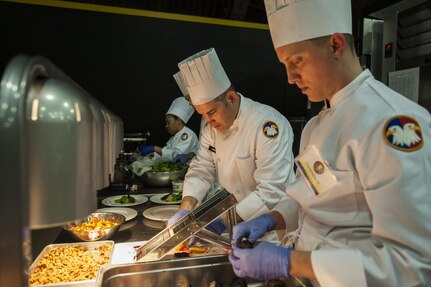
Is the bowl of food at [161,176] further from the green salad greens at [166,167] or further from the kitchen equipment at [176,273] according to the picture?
the kitchen equipment at [176,273]

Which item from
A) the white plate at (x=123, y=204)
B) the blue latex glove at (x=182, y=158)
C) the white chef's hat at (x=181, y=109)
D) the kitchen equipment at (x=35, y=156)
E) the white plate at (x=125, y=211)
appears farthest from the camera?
the white chef's hat at (x=181, y=109)

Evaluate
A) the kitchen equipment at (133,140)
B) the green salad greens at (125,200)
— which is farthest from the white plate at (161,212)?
the kitchen equipment at (133,140)

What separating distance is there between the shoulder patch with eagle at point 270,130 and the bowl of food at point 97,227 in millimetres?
1069

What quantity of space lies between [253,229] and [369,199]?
1.97 ft

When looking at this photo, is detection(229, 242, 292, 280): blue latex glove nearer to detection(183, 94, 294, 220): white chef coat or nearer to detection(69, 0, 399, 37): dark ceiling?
detection(183, 94, 294, 220): white chef coat

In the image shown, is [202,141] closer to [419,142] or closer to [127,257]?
[127,257]

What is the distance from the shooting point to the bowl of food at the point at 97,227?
5.88ft

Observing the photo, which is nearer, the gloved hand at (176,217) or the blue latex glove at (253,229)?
the blue latex glove at (253,229)

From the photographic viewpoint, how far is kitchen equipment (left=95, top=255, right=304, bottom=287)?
1300 millimetres

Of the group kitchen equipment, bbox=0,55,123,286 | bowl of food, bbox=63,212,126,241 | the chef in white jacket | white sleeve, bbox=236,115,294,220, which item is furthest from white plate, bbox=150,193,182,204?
kitchen equipment, bbox=0,55,123,286

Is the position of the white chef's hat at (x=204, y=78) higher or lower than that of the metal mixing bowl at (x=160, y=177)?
higher

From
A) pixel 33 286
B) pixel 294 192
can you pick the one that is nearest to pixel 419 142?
pixel 294 192

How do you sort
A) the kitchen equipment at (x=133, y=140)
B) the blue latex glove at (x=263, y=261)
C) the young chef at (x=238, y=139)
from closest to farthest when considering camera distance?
the blue latex glove at (x=263, y=261)
the young chef at (x=238, y=139)
the kitchen equipment at (x=133, y=140)

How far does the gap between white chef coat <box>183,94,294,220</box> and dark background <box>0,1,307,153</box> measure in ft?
9.45
